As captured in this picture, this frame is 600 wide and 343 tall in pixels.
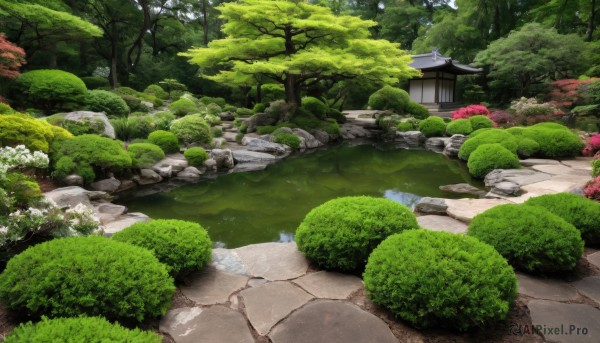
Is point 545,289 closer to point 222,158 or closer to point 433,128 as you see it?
point 222,158

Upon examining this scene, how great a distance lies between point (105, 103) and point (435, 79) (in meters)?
19.6

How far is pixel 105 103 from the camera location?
1255 centimetres

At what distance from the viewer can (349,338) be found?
2096 millimetres

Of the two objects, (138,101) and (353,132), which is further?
(353,132)

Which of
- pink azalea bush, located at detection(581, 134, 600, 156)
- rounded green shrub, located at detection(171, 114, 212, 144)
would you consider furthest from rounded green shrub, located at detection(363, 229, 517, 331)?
rounded green shrub, located at detection(171, 114, 212, 144)

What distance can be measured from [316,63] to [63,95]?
27.9 ft

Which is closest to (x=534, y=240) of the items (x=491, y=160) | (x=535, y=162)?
(x=491, y=160)

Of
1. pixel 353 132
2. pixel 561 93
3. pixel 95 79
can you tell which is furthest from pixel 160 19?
pixel 561 93

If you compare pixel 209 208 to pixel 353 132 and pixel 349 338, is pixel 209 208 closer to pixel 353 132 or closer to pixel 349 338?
pixel 349 338


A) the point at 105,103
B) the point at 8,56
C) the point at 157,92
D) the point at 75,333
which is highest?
the point at 8,56

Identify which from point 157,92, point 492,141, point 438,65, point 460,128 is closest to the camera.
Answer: point 492,141

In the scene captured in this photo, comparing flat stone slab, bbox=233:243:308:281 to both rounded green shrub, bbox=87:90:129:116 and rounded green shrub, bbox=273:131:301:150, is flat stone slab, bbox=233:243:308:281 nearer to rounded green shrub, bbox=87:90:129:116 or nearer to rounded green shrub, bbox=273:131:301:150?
rounded green shrub, bbox=273:131:301:150

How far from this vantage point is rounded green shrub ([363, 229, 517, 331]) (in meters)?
2.09

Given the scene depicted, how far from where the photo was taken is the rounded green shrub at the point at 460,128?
547 inches
